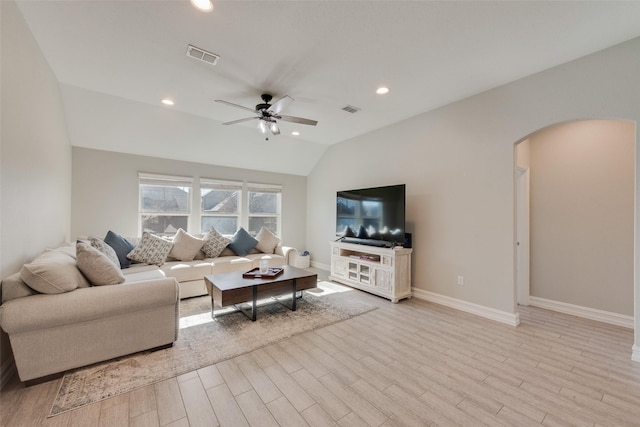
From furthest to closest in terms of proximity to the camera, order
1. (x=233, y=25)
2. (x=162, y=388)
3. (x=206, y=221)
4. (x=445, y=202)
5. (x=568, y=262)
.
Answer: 1. (x=206, y=221)
2. (x=445, y=202)
3. (x=568, y=262)
4. (x=233, y=25)
5. (x=162, y=388)

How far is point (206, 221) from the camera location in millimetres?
5383

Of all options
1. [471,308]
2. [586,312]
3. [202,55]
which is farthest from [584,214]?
[202,55]

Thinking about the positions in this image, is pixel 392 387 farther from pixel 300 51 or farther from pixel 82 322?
pixel 300 51

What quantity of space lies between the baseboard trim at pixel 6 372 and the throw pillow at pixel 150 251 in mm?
1907

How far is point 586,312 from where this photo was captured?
130 inches

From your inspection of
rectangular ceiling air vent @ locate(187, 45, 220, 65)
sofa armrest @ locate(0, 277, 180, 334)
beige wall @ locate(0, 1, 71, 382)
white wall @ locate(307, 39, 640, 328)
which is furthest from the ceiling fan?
sofa armrest @ locate(0, 277, 180, 334)

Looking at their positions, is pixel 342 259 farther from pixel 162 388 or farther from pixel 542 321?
pixel 162 388

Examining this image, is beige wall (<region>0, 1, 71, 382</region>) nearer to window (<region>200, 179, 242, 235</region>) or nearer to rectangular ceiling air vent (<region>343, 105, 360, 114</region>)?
window (<region>200, 179, 242, 235</region>)

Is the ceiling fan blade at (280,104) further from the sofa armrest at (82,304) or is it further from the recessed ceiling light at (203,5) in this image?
the sofa armrest at (82,304)

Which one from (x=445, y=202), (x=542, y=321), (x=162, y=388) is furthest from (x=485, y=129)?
(x=162, y=388)

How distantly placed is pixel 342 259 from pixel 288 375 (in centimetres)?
275

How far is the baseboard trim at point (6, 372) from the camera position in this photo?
1.85 m

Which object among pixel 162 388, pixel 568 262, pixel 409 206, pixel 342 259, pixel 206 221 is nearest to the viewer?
pixel 162 388

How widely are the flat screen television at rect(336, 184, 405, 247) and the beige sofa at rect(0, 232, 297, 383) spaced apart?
2.97 m
